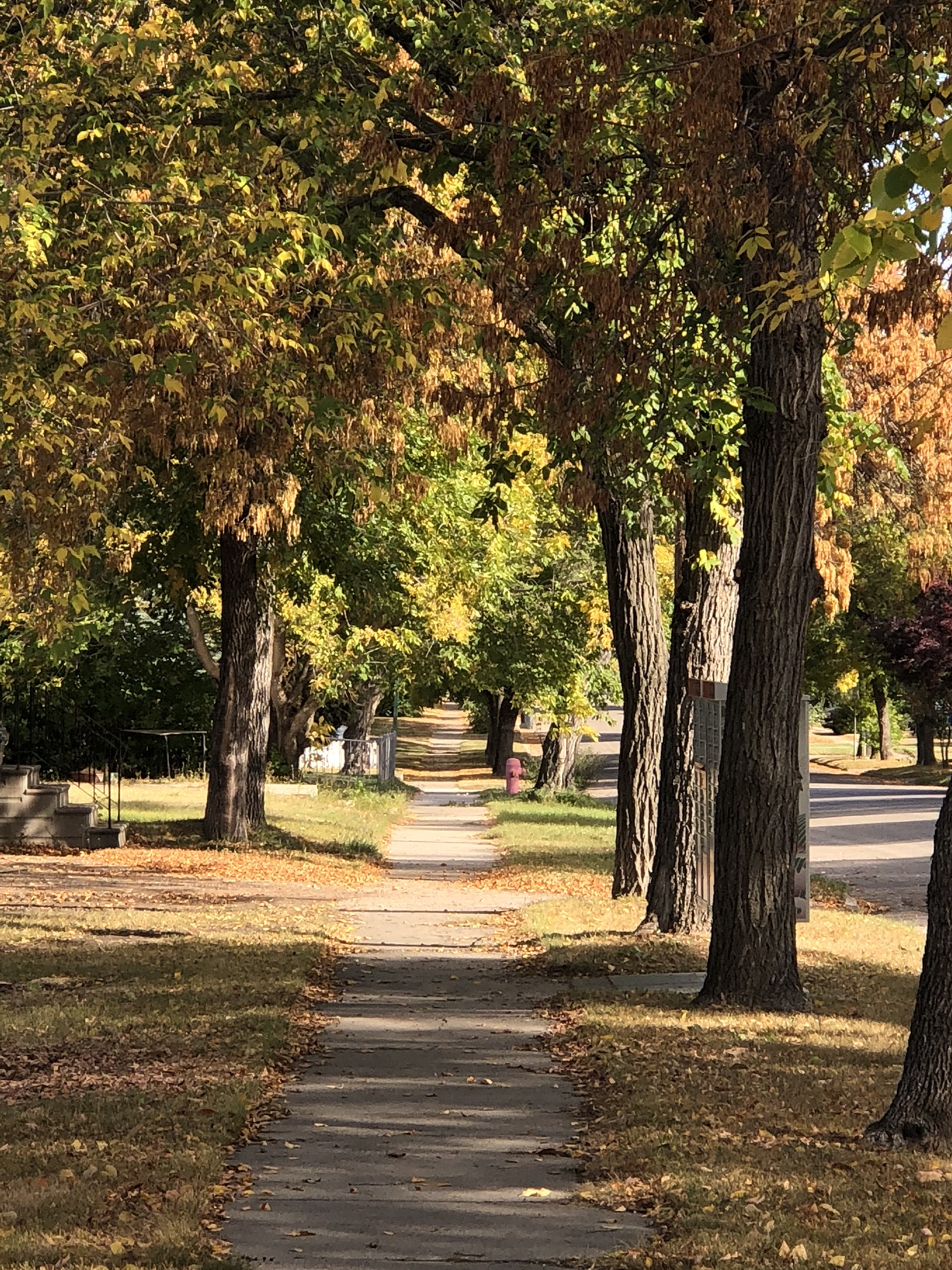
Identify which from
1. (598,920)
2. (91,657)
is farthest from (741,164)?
(91,657)

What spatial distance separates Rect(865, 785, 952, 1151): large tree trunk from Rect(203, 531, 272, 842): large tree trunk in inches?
669

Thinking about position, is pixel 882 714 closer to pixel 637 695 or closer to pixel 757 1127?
Answer: pixel 637 695

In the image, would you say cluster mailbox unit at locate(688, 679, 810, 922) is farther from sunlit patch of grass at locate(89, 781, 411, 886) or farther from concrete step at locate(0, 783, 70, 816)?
concrete step at locate(0, 783, 70, 816)

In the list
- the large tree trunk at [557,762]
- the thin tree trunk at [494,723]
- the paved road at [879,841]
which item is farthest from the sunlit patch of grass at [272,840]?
the thin tree trunk at [494,723]

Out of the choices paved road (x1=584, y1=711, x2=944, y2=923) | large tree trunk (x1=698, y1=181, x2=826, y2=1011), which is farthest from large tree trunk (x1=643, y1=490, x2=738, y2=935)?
paved road (x1=584, y1=711, x2=944, y2=923)

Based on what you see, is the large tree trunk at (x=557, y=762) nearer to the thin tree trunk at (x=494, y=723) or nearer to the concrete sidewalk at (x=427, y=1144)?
the thin tree trunk at (x=494, y=723)

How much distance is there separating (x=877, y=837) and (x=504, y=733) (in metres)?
30.5

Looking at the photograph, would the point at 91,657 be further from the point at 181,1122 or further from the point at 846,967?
the point at 181,1122

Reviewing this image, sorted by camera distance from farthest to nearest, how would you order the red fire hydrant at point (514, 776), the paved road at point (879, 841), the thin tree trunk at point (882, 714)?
the thin tree trunk at point (882, 714)
the red fire hydrant at point (514, 776)
the paved road at point (879, 841)

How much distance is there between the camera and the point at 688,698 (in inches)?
567

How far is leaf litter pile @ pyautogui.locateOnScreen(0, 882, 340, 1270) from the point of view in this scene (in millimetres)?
6066

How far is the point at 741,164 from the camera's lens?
394 inches

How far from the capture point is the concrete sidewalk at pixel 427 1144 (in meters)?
5.97

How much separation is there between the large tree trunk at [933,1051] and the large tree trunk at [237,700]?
17.0 metres
